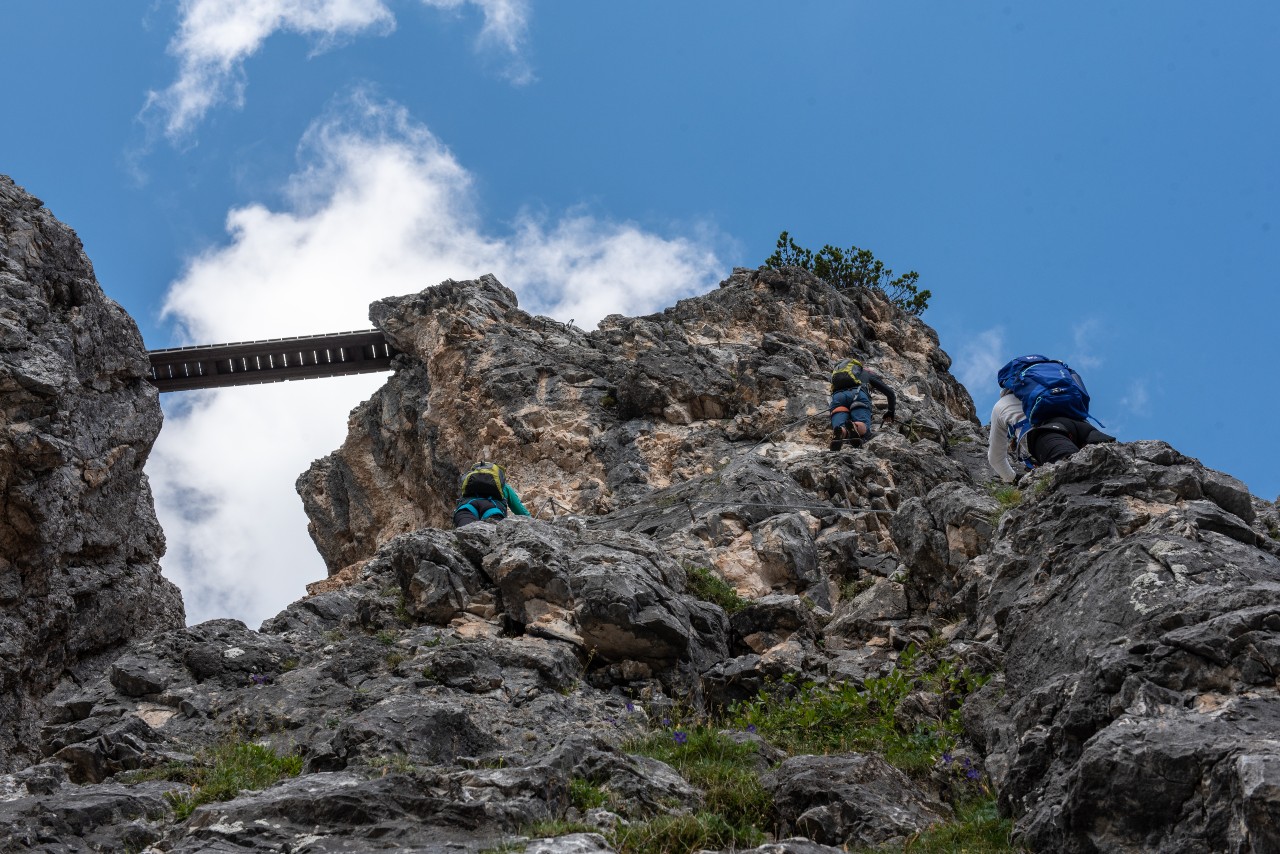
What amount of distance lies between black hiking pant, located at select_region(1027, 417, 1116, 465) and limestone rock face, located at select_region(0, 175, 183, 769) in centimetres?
1375

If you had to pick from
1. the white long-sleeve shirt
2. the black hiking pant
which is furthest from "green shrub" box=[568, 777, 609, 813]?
the white long-sleeve shirt

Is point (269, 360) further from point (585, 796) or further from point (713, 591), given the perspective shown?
point (585, 796)

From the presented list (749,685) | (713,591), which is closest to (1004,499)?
(713,591)

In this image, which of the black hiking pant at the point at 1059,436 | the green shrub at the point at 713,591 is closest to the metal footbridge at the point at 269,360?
the green shrub at the point at 713,591

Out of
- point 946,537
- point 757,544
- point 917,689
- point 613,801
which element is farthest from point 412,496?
point 613,801

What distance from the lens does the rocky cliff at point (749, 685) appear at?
21.0ft

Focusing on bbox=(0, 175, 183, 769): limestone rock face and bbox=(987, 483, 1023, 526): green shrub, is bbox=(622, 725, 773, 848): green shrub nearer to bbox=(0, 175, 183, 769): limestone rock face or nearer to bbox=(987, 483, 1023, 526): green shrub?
bbox=(987, 483, 1023, 526): green shrub

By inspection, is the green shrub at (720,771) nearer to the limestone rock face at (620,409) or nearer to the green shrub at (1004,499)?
Answer: the green shrub at (1004,499)

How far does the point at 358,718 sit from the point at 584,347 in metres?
17.3

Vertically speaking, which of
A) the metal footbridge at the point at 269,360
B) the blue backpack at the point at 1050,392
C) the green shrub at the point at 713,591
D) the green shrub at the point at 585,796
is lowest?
the green shrub at the point at 585,796

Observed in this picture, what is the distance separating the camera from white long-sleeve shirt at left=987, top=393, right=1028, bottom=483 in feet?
41.9

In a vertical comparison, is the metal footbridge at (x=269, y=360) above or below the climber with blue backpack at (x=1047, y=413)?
above

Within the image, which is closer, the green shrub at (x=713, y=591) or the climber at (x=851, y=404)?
the green shrub at (x=713, y=591)

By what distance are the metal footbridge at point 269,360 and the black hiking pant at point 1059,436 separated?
730 inches
